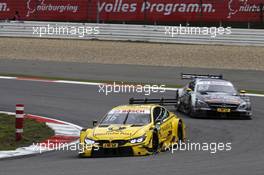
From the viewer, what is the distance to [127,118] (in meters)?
17.0

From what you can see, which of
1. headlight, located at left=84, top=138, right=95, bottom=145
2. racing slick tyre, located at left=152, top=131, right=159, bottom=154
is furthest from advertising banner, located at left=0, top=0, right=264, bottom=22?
headlight, located at left=84, top=138, right=95, bottom=145

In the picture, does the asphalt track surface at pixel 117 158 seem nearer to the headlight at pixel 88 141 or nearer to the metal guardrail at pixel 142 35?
the headlight at pixel 88 141

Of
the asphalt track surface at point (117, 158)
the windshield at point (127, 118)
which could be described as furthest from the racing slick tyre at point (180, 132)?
the windshield at point (127, 118)

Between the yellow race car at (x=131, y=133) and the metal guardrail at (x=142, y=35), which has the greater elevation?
the metal guardrail at (x=142, y=35)

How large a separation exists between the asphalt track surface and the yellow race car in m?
0.37

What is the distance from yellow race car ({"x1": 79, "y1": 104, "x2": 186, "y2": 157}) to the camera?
1577cm

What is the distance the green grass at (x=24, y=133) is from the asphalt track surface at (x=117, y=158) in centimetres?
132

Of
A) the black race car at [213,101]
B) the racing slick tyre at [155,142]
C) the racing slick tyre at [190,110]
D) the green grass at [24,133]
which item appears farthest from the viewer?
the racing slick tyre at [190,110]

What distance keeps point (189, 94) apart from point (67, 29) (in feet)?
60.9

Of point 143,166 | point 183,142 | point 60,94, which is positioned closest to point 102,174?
point 143,166

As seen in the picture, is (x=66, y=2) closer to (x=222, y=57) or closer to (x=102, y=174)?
(x=222, y=57)

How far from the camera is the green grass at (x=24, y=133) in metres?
17.7

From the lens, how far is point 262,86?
30.8 metres

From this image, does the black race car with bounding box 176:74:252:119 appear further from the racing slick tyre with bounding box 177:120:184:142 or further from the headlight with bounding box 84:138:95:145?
the headlight with bounding box 84:138:95:145
